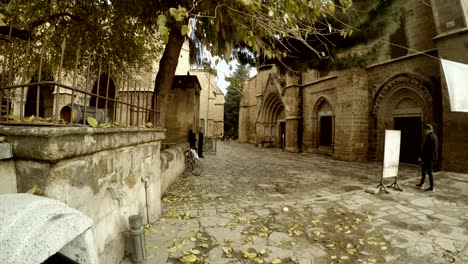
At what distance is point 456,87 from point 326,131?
11668 mm

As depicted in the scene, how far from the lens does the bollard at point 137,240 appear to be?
8.98 ft

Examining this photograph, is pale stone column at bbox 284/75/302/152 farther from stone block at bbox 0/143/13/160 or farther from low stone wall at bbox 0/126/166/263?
stone block at bbox 0/143/13/160

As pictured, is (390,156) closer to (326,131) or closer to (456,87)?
(456,87)

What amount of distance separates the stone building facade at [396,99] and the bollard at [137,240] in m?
7.31

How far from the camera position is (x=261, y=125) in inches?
919

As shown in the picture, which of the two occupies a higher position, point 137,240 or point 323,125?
point 323,125

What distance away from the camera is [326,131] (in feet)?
53.9

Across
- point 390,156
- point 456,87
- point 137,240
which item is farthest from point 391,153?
point 137,240

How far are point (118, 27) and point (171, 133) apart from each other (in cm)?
508

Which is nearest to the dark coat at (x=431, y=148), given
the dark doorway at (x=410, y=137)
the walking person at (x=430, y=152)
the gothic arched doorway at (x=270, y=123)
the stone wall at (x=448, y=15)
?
the walking person at (x=430, y=152)

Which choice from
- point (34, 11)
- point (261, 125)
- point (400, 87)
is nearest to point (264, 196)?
point (34, 11)

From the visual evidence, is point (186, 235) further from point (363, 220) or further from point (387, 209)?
point (387, 209)

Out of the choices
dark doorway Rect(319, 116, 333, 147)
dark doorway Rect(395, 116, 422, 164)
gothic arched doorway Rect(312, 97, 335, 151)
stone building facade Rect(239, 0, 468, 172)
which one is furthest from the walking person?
dark doorway Rect(319, 116, 333, 147)

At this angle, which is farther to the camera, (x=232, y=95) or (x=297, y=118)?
(x=232, y=95)
